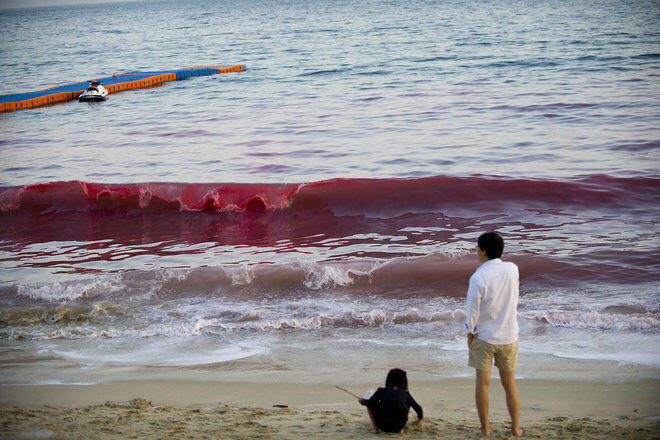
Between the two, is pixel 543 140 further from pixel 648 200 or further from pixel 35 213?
pixel 35 213

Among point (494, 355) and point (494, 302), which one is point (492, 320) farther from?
point (494, 355)

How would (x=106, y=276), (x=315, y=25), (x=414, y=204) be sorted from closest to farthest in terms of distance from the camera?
1. (x=106, y=276)
2. (x=414, y=204)
3. (x=315, y=25)

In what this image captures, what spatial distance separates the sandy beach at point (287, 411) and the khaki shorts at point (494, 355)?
1.32 feet

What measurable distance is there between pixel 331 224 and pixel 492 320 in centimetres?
696

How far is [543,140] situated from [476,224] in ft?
18.5

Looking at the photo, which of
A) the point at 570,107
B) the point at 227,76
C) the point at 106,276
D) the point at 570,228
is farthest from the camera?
the point at 227,76

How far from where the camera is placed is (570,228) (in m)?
9.61

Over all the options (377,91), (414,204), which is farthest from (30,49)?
(414,204)

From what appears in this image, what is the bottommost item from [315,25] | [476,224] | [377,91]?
[476,224]

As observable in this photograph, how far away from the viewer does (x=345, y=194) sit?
11867 mm

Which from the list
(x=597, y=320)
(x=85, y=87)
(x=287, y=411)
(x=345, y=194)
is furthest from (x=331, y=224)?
(x=85, y=87)

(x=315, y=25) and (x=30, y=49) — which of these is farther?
(x=315, y=25)

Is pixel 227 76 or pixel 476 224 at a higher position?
pixel 227 76

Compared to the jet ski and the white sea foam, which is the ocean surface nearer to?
the white sea foam
